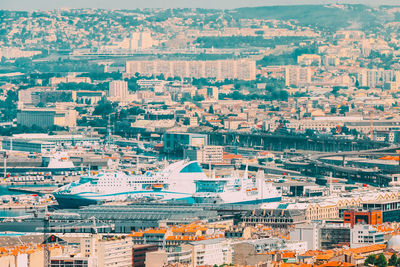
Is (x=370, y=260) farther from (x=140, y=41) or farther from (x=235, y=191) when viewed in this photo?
(x=140, y=41)

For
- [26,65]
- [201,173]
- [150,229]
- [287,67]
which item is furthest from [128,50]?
[150,229]

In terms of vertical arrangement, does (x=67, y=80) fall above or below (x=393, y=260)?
below

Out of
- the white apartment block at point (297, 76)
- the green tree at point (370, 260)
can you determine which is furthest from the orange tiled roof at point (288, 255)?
the white apartment block at point (297, 76)

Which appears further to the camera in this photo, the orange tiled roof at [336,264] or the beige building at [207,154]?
the beige building at [207,154]

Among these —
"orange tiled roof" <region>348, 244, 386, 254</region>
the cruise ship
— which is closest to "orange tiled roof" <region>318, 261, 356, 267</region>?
"orange tiled roof" <region>348, 244, 386, 254</region>

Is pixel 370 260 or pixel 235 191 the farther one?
pixel 235 191

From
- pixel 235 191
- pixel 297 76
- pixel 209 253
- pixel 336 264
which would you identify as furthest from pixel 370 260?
pixel 297 76

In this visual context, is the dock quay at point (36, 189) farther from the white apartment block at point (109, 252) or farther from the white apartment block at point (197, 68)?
the white apartment block at point (197, 68)

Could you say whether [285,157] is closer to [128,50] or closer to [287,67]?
[287,67]
